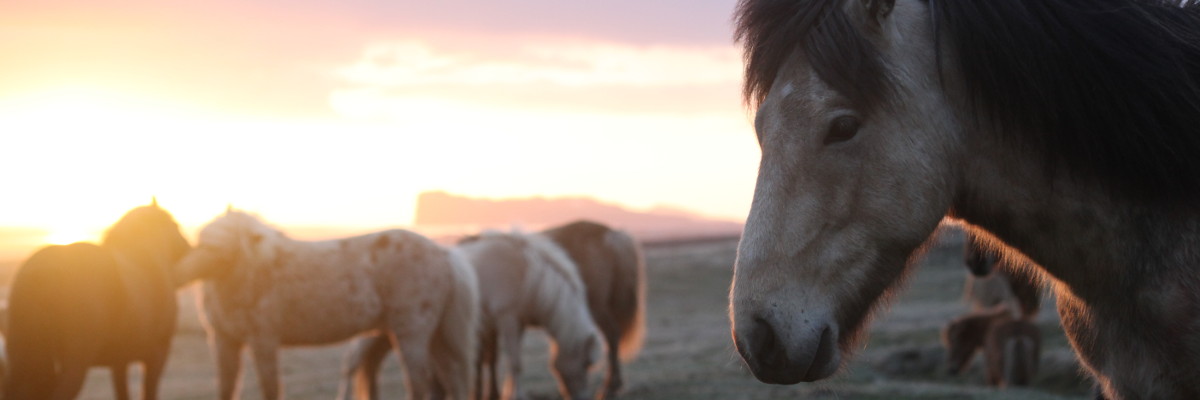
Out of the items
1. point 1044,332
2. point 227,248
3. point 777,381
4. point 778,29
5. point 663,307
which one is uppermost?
point 778,29

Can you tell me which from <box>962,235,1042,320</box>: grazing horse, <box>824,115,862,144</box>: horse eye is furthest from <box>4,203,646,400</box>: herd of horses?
<box>824,115,862,144</box>: horse eye

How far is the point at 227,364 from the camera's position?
8148 millimetres

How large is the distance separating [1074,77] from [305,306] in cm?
708

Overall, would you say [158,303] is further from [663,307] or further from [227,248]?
[663,307]

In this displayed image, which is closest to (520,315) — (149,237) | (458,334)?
(458,334)

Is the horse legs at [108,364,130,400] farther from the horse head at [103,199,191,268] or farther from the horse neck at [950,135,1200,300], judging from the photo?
the horse neck at [950,135,1200,300]

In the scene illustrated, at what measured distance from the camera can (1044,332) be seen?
1186 centimetres

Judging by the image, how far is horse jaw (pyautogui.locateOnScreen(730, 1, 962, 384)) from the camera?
6.18ft

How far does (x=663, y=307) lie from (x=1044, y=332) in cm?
1263

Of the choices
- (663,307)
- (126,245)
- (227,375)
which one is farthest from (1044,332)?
(663,307)

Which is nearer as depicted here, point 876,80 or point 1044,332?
point 876,80

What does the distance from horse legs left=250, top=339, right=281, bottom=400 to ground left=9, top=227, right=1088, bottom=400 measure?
3.21m

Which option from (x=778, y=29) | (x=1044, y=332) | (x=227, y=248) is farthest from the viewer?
(x=1044, y=332)

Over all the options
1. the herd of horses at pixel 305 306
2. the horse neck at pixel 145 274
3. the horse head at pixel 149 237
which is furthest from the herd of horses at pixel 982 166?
the horse head at pixel 149 237
